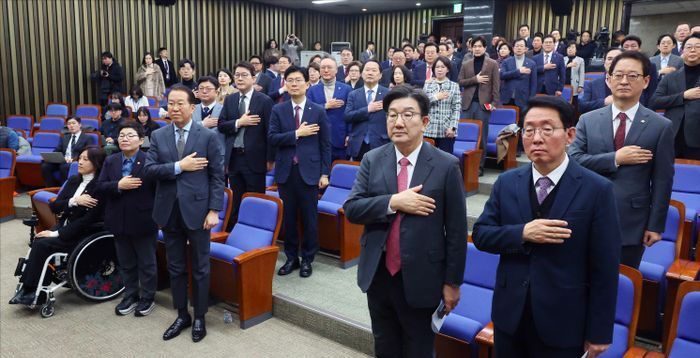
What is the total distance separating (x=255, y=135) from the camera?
11.8 ft

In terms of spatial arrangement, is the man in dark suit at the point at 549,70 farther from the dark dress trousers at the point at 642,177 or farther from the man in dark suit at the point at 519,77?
the dark dress trousers at the point at 642,177

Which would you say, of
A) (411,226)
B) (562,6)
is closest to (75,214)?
(411,226)

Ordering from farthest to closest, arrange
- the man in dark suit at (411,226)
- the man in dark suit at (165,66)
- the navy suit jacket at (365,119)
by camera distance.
→ the man in dark suit at (165,66), the navy suit jacket at (365,119), the man in dark suit at (411,226)

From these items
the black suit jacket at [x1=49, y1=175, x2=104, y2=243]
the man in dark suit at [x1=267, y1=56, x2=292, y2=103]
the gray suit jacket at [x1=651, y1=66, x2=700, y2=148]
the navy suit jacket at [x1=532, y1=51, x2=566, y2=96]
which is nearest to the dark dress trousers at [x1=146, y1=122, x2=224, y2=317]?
the black suit jacket at [x1=49, y1=175, x2=104, y2=243]

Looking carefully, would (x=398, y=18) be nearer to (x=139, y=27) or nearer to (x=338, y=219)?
(x=139, y=27)

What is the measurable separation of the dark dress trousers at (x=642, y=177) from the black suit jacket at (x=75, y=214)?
2.99 m

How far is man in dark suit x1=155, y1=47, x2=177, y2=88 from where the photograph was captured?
9062 millimetres

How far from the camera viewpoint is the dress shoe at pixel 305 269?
3519mm

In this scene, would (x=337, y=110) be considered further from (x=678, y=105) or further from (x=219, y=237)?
(x=678, y=105)

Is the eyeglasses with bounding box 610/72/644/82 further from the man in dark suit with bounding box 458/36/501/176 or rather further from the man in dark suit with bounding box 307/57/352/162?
the man in dark suit with bounding box 458/36/501/176

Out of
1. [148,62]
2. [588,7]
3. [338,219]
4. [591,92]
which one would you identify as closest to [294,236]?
[338,219]

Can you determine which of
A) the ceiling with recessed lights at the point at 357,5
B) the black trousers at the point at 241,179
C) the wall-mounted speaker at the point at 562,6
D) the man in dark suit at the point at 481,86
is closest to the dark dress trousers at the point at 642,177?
the black trousers at the point at 241,179

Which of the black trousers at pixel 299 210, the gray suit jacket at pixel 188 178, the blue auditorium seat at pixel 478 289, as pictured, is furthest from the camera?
the black trousers at pixel 299 210

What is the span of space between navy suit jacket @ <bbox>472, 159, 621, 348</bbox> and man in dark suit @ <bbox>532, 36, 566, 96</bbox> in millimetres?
5123
